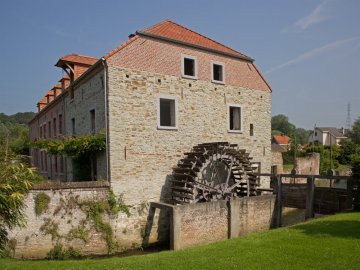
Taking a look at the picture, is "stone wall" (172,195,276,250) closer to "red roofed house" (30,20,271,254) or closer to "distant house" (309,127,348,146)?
"red roofed house" (30,20,271,254)

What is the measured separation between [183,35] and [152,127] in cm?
491

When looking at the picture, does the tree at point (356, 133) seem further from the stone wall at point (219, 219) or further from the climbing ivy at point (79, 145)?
the climbing ivy at point (79, 145)

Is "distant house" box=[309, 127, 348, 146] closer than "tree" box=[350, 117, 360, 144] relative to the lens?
No

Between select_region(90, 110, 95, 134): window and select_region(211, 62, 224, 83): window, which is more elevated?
select_region(211, 62, 224, 83): window

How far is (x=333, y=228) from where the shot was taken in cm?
795

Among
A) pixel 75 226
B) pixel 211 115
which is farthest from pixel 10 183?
pixel 211 115

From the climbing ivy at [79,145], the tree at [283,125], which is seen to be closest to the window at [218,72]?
the climbing ivy at [79,145]

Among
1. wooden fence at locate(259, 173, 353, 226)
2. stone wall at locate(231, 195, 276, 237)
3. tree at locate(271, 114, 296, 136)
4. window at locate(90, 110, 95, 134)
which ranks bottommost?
stone wall at locate(231, 195, 276, 237)

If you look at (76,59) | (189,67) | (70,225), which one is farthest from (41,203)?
(189,67)

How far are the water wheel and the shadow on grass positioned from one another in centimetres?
445

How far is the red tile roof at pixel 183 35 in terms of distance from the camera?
1305cm

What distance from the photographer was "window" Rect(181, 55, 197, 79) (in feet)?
44.3

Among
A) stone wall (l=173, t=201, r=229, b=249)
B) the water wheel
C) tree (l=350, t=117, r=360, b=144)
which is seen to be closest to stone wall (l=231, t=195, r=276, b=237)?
stone wall (l=173, t=201, r=229, b=249)

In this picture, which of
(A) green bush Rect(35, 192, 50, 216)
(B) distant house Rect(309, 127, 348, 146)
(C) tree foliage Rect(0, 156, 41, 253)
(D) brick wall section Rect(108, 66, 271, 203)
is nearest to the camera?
(C) tree foliage Rect(0, 156, 41, 253)
